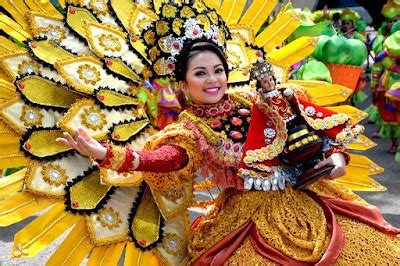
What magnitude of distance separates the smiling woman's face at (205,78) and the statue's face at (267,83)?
0.23 metres

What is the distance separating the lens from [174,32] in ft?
7.85

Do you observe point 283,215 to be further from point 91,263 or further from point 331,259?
point 91,263

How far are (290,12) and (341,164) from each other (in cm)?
107

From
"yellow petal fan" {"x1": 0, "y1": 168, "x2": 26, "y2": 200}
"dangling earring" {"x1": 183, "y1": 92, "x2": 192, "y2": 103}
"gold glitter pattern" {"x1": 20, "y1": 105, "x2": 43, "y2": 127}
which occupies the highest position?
"dangling earring" {"x1": 183, "y1": 92, "x2": 192, "y2": 103}

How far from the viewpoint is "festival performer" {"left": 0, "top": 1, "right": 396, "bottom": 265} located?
238 centimetres

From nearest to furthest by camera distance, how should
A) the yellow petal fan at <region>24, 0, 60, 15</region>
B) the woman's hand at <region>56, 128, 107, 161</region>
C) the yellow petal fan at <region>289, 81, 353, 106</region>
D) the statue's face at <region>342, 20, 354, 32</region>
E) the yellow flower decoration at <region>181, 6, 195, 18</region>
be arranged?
1. the woman's hand at <region>56, 128, 107, 161</region>
2. the yellow flower decoration at <region>181, 6, 195, 18</region>
3. the yellow petal fan at <region>24, 0, 60, 15</region>
4. the yellow petal fan at <region>289, 81, 353, 106</region>
5. the statue's face at <region>342, 20, 354, 32</region>

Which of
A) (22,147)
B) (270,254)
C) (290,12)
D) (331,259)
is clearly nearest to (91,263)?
(22,147)

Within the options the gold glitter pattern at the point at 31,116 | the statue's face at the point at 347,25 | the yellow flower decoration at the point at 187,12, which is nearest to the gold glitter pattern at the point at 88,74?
the gold glitter pattern at the point at 31,116

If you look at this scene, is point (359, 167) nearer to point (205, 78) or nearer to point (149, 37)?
point (205, 78)

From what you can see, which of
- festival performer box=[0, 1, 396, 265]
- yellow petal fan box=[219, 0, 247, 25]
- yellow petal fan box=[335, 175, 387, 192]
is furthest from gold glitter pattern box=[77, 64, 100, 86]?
yellow petal fan box=[335, 175, 387, 192]

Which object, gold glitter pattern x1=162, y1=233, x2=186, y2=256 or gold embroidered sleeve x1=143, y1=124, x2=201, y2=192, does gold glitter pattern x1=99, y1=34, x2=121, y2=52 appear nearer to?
gold embroidered sleeve x1=143, y1=124, x2=201, y2=192

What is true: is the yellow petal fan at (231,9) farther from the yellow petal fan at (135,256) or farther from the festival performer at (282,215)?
the yellow petal fan at (135,256)

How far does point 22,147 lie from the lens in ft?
7.87

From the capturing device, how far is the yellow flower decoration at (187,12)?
242 cm
